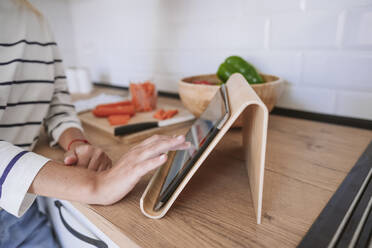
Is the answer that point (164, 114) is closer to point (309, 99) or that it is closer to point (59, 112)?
point (59, 112)

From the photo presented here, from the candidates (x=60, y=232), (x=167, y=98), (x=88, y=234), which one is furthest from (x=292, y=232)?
(x=167, y=98)

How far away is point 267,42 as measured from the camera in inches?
33.2

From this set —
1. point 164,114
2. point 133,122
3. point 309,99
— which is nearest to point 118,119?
point 133,122

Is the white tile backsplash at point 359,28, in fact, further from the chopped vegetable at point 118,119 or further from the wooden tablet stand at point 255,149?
the chopped vegetable at point 118,119

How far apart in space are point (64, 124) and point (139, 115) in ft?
0.91

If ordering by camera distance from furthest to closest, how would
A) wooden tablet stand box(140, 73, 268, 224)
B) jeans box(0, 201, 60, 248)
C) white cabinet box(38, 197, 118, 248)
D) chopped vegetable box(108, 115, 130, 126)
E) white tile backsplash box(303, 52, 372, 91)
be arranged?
chopped vegetable box(108, 115, 130, 126), white tile backsplash box(303, 52, 372, 91), jeans box(0, 201, 60, 248), white cabinet box(38, 197, 118, 248), wooden tablet stand box(140, 73, 268, 224)

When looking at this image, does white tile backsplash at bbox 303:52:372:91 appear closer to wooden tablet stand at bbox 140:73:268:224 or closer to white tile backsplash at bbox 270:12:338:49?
white tile backsplash at bbox 270:12:338:49

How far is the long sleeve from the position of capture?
0.42 meters

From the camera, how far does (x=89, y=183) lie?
42cm

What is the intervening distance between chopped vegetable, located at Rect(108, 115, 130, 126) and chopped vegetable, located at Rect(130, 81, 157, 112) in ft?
0.38

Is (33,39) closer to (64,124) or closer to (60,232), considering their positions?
(64,124)

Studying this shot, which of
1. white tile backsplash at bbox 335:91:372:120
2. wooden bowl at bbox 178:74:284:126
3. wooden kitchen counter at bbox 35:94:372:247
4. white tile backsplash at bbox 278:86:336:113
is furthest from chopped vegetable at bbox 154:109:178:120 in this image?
white tile backsplash at bbox 335:91:372:120

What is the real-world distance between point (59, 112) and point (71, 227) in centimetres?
36

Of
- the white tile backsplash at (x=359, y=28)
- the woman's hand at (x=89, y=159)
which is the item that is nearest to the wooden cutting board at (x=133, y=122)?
the woman's hand at (x=89, y=159)
